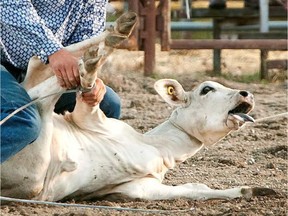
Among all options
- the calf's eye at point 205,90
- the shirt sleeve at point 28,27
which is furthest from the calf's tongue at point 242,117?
the shirt sleeve at point 28,27

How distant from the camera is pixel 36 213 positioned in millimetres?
4426

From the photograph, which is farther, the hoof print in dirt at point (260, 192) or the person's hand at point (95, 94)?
the hoof print in dirt at point (260, 192)

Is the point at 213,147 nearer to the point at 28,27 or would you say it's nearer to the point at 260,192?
the point at 260,192

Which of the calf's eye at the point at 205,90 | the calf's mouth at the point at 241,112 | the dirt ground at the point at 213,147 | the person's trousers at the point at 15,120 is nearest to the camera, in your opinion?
the person's trousers at the point at 15,120

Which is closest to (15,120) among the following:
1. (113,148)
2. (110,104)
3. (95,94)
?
(95,94)

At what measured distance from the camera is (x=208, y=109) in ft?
16.7

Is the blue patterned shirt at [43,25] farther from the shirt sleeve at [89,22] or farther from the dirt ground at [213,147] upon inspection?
the dirt ground at [213,147]

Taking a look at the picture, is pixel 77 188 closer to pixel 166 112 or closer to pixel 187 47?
pixel 166 112

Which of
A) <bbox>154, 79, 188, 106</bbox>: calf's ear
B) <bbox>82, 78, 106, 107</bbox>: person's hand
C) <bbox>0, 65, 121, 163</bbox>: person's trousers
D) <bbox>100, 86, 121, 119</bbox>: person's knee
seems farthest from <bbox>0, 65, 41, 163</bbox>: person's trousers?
<bbox>154, 79, 188, 106</bbox>: calf's ear

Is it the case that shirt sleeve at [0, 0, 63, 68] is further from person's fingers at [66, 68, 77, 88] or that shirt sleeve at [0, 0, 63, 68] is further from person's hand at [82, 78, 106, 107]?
person's hand at [82, 78, 106, 107]

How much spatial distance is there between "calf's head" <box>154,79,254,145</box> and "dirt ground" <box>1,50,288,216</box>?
→ 13.9 inches

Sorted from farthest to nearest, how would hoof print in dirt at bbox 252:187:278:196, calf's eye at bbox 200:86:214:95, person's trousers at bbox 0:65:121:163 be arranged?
calf's eye at bbox 200:86:214:95 < hoof print in dirt at bbox 252:187:278:196 < person's trousers at bbox 0:65:121:163

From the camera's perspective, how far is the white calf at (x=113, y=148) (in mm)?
4602

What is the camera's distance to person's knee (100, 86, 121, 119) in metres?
5.17
